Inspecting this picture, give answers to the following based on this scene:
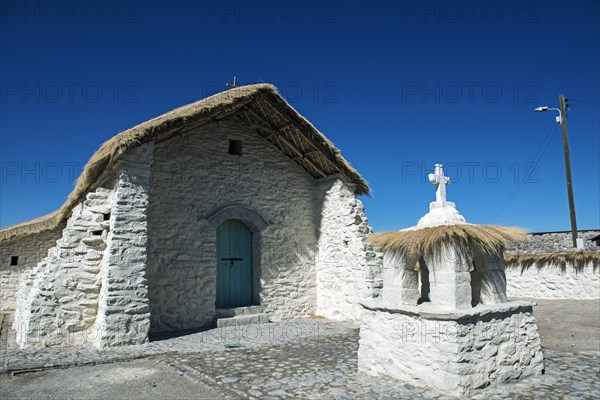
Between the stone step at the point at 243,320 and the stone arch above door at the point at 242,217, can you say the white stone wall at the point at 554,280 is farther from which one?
the stone arch above door at the point at 242,217

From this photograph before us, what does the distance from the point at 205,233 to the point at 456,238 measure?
20.7ft

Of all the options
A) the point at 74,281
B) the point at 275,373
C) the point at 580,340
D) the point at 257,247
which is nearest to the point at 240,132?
the point at 257,247

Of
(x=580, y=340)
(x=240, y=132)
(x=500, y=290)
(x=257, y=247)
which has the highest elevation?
(x=240, y=132)

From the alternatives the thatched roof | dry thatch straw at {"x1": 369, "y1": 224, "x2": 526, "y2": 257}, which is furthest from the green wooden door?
dry thatch straw at {"x1": 369, "y1": 224, "x2": 526, "y2": 257}

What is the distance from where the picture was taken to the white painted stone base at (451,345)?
15.5ft

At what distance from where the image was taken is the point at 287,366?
240 inches

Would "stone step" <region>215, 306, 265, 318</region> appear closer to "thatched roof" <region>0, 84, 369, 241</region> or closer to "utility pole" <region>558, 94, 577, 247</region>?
"thatched roof" <region>0, 84, 369, 241</region>

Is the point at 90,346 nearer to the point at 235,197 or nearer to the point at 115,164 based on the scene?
the point at 115,164

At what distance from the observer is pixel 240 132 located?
35.9 ft

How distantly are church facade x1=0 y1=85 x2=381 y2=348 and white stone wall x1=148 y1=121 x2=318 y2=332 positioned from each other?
0.03m

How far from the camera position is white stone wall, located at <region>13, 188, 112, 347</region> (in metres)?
7.50

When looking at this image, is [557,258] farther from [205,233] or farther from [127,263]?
[127,263]

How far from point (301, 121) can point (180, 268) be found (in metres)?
4.44

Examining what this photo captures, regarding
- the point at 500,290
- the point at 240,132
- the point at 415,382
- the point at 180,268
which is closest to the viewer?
the point at 415,382
